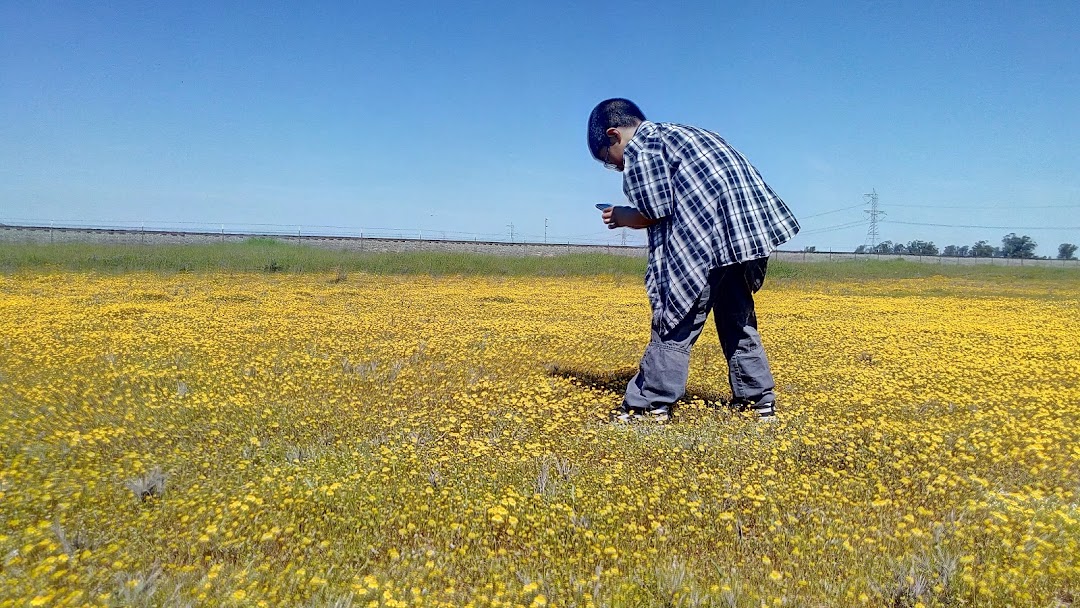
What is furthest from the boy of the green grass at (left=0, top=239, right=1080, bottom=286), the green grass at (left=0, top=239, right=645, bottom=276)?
the green grass at (left=0, top=239, right=1080, bottom=286)

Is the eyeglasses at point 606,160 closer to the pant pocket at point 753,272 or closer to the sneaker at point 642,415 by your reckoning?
the pant pocket at point 753,272

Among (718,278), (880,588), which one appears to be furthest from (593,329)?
(880,588)

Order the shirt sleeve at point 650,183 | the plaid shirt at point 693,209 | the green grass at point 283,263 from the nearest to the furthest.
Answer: the plaid shirt at point 693,209 → the shirt sleeve at point 650,183 → the green grass at point 283,263

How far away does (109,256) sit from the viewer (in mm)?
23359

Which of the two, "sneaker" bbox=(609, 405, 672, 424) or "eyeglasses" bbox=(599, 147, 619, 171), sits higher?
"eyeglasses" bbox=(599, 147, 619, 171)

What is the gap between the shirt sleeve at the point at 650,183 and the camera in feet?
13.5

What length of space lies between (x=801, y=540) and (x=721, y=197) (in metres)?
A: 2.06

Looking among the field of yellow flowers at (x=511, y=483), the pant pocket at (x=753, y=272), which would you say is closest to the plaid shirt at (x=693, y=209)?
the pant pocket at (x=753, y=272)

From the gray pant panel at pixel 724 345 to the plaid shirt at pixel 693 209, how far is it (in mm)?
123

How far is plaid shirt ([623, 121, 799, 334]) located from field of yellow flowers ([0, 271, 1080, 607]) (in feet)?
2.66

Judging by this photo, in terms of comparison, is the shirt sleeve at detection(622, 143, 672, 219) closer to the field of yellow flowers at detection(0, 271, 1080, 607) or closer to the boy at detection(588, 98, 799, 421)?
the boy at detection(588, 98, 799, 421)

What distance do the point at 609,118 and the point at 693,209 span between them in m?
0.77

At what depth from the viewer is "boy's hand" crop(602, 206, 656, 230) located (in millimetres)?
4188

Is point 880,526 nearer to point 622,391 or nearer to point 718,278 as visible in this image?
point 718,278
